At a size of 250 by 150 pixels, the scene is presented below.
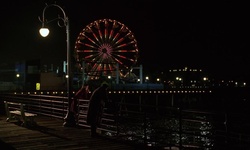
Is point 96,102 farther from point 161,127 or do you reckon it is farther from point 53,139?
point 161,127

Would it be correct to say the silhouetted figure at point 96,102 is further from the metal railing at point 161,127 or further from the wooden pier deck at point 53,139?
the wooden pier deck at point 53,139

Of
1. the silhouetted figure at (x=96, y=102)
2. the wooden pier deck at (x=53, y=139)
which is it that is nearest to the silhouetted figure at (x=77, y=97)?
the wooden pier deck at (x=53, y=139)

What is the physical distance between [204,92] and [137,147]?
58.6 m

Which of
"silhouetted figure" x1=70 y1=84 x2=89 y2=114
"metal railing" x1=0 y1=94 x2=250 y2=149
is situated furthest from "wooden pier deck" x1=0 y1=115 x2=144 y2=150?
"silhouetted figure" x1=70 y1=84 x2=89 y2=114

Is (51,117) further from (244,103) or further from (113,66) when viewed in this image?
(244,103)

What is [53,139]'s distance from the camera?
1044cm

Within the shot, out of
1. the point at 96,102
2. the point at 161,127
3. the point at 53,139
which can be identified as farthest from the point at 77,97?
the point at 161,127

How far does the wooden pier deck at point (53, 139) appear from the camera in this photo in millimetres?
9219

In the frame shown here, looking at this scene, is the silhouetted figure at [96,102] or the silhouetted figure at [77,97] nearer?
the silhouetted figure at [96,102]

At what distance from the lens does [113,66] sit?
4969 centimetres

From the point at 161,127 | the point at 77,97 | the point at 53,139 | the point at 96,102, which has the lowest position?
the point at 53,139

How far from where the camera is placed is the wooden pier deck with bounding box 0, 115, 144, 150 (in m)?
9.22

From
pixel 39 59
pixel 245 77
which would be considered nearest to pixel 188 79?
pixel 245 77

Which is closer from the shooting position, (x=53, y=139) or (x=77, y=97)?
(x=53, y=139)
